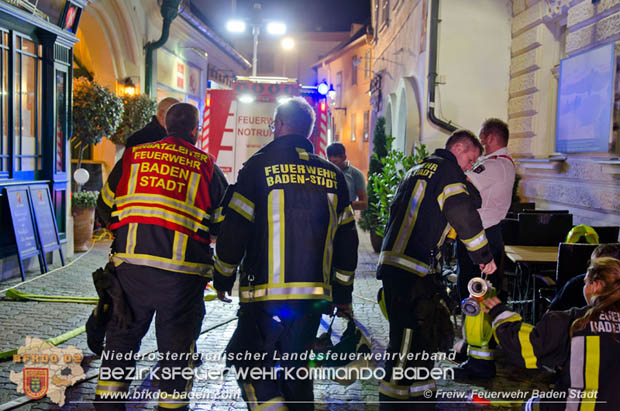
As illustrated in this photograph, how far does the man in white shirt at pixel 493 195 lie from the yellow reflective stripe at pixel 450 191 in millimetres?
1201

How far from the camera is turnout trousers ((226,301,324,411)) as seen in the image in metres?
3.38

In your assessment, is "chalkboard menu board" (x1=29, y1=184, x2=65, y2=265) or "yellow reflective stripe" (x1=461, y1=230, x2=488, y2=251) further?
"chalkboard menu board" (x1=29, y1=184, x2=65, y2=265)

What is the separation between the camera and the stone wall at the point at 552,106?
24.7 feet

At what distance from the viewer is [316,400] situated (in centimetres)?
471

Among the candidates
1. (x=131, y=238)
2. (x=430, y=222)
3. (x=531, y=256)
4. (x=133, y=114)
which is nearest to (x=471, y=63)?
(x=531, y=256)

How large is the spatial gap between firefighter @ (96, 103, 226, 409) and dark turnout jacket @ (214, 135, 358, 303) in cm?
26

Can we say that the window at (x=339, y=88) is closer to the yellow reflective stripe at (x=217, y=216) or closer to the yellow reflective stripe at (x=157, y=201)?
the yellow reflective stripe at (x=217, y=216)

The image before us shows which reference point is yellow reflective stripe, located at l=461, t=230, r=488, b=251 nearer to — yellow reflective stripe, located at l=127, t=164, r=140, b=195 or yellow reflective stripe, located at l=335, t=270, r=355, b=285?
yellow reflective stripe, located at l=335, t=270, r=355, b=285

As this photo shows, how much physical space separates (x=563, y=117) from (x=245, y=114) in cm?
477

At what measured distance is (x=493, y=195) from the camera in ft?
17.8

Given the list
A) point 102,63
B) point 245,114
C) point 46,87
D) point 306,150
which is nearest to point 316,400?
point 306,150

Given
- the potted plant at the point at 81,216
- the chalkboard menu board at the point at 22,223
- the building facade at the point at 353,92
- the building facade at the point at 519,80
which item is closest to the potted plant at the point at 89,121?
the potted plant at the point at 81,216

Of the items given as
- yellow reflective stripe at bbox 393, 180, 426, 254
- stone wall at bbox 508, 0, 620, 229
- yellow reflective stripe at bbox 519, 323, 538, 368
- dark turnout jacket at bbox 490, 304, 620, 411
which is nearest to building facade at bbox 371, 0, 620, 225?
stone wall at bbox 508, 0, 620, 229

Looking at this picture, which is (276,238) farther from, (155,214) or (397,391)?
(397,391)
